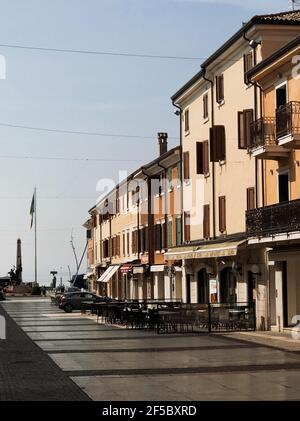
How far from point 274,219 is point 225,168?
7.90 meters

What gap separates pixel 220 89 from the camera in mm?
34594

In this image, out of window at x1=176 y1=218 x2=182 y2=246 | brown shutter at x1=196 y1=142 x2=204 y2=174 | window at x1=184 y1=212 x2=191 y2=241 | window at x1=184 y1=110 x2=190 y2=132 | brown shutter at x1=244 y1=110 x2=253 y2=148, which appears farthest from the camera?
window at x1=176 y1=218 x2=182 y2=246

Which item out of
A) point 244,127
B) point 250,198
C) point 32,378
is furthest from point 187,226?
point 32,378

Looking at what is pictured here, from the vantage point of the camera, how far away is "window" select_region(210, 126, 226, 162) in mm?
33656

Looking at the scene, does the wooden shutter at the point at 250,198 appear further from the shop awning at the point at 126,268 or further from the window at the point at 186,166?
the shop awning at the point at 126,268

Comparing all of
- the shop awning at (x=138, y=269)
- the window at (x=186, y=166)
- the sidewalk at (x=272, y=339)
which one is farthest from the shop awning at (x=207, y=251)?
the shop awning at (x=138, y=269)

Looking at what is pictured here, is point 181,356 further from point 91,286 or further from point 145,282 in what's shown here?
point 91,286

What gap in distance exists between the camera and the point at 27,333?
30188 millimetres

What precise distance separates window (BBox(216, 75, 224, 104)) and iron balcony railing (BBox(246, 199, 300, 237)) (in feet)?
24.9

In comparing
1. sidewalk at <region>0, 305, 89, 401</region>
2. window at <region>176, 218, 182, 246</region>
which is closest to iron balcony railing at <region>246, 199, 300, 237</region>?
sidewalk at <region>0, 305, 89, 401</region>

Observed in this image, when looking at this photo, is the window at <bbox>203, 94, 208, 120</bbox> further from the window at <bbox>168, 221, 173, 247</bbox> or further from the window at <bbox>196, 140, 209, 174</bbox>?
the window at <bbox>168, 221, 173, 247</bbox>

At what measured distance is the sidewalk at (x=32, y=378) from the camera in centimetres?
1347

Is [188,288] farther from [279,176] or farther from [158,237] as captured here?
[279,176]
